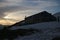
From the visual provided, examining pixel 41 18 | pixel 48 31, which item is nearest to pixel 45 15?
pixel 41 18

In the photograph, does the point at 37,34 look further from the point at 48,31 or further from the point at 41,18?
the point at 41,18

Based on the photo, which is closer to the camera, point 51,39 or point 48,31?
point 51,39

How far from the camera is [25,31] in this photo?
10.4 meters

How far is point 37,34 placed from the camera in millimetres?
9891

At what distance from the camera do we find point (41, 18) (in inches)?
656

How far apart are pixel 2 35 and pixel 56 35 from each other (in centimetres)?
277

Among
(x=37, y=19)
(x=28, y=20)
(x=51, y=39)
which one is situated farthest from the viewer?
(x=37, y=19)

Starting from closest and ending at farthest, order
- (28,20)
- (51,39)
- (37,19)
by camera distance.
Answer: (51,39), (28,20), (37,19)

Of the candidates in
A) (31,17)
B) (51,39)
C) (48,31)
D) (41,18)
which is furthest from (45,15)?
(51,39)

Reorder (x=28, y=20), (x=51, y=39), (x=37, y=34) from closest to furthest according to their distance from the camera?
(x=51, y=39)
(x=37, y=34)
(x=28, y=20)

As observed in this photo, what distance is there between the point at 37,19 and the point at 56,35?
23.2ft

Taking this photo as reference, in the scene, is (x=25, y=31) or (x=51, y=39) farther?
(x=25, y=31)

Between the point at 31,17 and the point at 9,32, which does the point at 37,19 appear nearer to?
the point at 31,17

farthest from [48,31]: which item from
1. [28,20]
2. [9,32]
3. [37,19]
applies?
[37,19]
